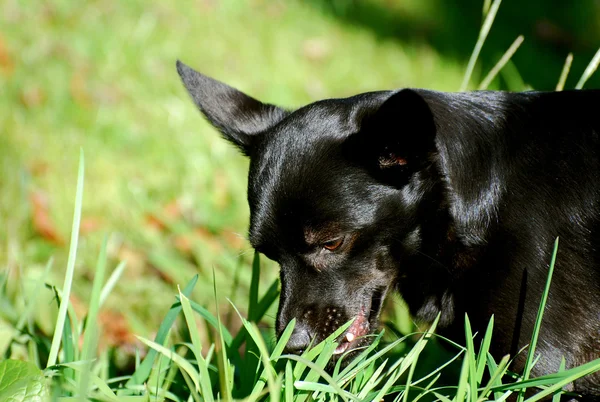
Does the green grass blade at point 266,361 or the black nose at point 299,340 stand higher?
the green grass blade at point 266,361

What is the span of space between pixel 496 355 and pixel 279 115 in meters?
1.17

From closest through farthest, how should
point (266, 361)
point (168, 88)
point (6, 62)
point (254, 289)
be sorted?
point (266, 361) → point (254, 289) → point (6, 62) → point (168, 88)

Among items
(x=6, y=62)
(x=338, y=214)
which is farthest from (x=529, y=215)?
(x=6, y=62)

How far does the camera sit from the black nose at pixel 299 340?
6.87 ft

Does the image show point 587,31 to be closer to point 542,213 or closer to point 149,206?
point 149,206

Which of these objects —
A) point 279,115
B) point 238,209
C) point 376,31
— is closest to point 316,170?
point 279,115

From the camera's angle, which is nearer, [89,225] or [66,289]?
[66,289]

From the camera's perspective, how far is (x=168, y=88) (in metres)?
5.19

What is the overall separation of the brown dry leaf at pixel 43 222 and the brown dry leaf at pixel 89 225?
0.46ft

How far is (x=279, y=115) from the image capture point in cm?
268

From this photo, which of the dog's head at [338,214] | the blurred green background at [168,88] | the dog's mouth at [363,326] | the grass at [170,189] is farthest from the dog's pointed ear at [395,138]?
the blurred green background at [168,88]

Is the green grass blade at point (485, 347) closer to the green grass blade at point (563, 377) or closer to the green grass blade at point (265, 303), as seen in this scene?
the green grass blade at point (563, 377)

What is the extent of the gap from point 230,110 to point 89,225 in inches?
66.7

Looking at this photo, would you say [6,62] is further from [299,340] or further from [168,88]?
[299,340]
